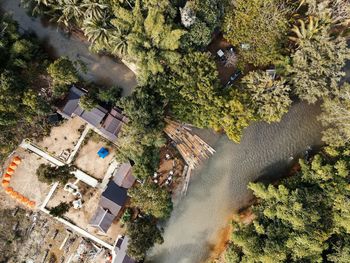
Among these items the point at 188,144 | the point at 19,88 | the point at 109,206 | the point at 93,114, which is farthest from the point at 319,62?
the point at 19,88

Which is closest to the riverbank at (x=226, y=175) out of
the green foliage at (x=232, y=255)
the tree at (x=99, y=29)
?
the green foliage at (x=232, y=255)

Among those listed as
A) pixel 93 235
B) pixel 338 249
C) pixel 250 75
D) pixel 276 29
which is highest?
pixel 276 29

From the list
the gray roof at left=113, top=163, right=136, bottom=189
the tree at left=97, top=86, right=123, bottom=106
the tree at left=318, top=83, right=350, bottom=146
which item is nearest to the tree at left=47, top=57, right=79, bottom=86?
the tree at left=97, top=86, right=123, bottom=106

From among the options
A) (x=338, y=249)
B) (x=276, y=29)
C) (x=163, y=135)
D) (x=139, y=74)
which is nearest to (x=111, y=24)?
(x=139, y=74)

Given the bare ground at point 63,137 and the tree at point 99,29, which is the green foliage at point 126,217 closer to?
the bare ground at point 63,137

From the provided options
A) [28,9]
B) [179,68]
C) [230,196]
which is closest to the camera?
[179,68]

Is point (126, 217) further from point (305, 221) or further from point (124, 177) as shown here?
point (305, 221)

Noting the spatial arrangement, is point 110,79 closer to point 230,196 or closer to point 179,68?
point 179,68
